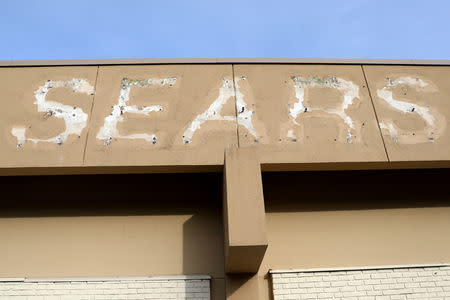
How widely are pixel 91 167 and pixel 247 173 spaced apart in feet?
7.81

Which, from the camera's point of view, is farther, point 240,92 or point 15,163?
point 240,92

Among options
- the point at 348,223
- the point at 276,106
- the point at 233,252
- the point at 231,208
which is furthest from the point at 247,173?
the point at 348,223

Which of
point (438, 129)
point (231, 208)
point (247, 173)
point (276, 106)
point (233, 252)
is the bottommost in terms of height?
point (233, 252)

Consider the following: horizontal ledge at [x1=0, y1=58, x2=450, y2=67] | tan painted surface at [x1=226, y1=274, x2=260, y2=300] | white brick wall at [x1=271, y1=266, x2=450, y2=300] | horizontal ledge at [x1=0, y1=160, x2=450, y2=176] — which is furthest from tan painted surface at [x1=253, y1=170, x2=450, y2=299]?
horizontal ledge at [x1=0, y1=58, x2=450, y2=67]

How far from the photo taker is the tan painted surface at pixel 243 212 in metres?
5.07

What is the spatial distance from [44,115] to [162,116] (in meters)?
1.90

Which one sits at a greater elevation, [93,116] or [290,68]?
[290,68]

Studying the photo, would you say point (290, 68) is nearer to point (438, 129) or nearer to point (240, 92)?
point (240, 92)

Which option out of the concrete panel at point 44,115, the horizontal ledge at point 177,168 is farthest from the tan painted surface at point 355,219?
the concrete panel at point 44,115

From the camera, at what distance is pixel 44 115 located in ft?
21.3

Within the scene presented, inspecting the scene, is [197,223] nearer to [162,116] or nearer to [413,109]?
[162,116]

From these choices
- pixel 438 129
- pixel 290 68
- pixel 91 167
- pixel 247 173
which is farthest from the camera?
pixel 290 68

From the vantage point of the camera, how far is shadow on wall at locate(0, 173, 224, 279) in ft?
21.9

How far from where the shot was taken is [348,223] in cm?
679
